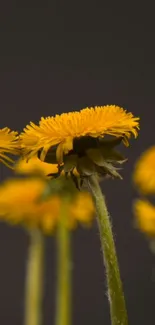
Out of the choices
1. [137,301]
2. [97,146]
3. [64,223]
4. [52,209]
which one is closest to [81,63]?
[137,301]

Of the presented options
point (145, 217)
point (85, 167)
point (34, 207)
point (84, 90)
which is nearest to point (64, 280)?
point (145, 217)

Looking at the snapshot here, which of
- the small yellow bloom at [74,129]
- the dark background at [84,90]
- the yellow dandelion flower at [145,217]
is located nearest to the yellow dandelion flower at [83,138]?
the small yellow bloom at [74,129]

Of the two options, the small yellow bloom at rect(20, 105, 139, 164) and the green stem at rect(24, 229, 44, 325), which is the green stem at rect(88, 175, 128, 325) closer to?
the small yellow bloom at rect(20, 105, 139, 164)

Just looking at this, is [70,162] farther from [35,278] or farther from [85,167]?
[35,278]

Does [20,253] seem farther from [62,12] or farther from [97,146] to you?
[97,146]

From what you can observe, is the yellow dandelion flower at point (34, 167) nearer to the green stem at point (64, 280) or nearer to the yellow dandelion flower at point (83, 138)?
the green stem at point (64, 280)
